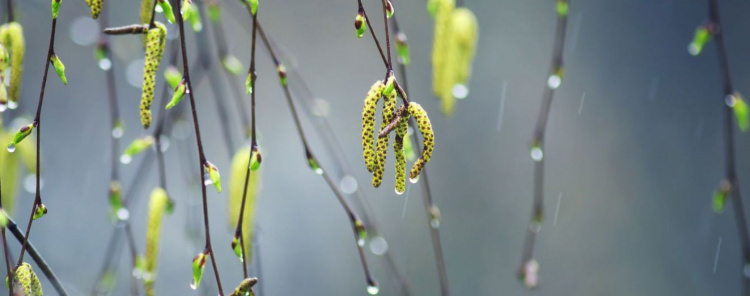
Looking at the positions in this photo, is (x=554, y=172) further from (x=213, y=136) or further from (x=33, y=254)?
(x=33, y=254)

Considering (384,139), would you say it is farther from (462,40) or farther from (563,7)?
(563,7)

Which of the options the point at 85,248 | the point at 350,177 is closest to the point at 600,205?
the point at 85,248

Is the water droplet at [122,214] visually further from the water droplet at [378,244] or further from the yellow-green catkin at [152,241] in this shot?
the water droplet at [378,244]

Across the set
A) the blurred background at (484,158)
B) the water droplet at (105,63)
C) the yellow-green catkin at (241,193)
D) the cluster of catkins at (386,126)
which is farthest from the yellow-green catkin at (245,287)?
the blurred background at (484,158)

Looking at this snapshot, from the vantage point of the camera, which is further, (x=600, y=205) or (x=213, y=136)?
(x=600, y=205)

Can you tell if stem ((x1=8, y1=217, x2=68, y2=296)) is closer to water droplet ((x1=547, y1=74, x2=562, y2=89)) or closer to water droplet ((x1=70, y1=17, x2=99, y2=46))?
water droplet ((x1=547, y1=74, x2=562, y2=89))

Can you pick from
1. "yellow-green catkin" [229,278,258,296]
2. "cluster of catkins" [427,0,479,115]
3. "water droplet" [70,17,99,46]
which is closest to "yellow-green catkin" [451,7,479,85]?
"cluster of catkins" [427,0,479,115]
